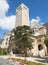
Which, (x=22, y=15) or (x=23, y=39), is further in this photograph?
(x=22, y=15)

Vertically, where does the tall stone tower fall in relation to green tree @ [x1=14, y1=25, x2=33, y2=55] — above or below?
above

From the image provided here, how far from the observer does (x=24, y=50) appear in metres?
42.8

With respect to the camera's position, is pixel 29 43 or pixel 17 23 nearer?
pixel 29 43

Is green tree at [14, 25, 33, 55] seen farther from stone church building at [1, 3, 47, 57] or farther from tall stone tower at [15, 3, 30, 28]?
tall stone tower at [15, 3, 30, 28]

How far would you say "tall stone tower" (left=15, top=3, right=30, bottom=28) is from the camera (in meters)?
61.0

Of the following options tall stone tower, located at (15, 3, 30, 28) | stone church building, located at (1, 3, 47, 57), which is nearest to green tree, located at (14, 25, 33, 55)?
stone church building, located at (1, 3, 47, 57)

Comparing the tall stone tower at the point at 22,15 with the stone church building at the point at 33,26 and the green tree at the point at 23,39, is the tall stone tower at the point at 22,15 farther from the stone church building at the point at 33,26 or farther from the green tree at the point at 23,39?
the green tree at the point at 23,39

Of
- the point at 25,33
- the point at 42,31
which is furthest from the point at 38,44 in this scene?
the point at 25,33

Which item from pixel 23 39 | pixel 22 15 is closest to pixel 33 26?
pixel 22 15

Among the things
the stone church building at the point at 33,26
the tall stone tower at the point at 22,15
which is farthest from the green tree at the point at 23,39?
the tall stone tower at the point at 22,15

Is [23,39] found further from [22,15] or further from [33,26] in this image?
[33,26]

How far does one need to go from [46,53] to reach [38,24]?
61.2 feet

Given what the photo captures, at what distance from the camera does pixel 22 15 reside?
61531mm

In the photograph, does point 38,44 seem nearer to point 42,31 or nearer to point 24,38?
point 42,31
